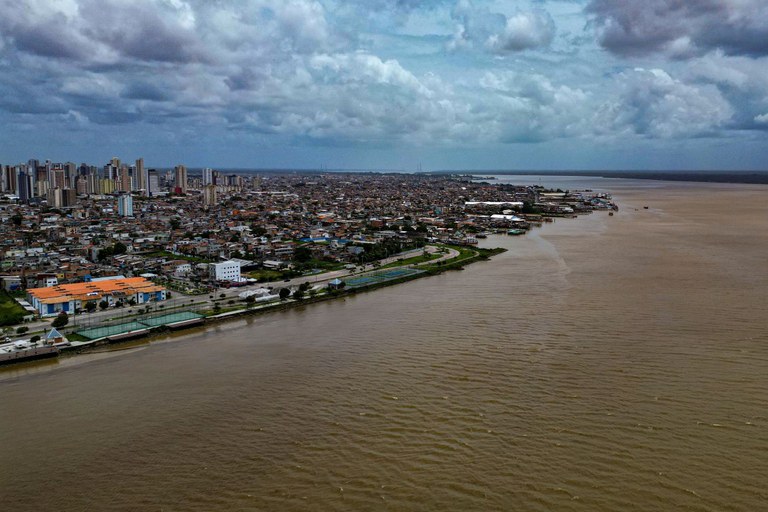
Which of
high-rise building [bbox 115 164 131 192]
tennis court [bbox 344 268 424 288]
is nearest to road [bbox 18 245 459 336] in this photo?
tennis court [bbox 344 268 424 288]

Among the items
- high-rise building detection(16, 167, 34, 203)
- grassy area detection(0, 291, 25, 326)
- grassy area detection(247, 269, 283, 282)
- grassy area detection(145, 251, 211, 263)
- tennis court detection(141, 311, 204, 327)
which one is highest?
high-rise building detection(16, 167, 34, 203)

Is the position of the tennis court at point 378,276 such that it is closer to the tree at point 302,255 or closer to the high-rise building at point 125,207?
the tree at point 302,255

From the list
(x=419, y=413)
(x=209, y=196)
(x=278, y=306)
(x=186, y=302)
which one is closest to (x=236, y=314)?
(x=278, y=306)

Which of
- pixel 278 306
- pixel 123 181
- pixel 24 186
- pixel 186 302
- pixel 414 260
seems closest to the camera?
pixel 278 306

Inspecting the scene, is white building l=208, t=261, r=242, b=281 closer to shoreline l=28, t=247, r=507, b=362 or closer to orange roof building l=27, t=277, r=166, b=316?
orange roof building l=27, t=277, r=166, b=316

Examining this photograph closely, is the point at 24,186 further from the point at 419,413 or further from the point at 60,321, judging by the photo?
the point at 419,413

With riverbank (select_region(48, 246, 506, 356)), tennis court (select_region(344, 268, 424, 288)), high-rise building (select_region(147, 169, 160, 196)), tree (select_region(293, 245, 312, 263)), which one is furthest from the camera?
high-rise building (select_region(147, 169, 160, 196))

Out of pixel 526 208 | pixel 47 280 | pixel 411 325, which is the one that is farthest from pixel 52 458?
pixel 526 208

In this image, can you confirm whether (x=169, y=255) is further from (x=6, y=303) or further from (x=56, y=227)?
(x=56, y=227)
